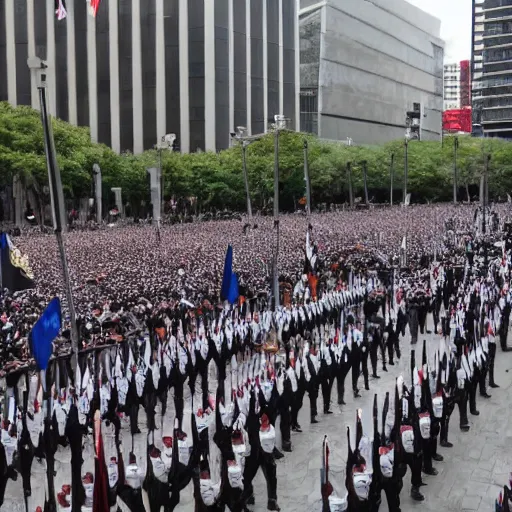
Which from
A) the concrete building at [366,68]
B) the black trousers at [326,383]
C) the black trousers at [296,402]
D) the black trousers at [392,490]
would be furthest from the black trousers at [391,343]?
the concrete building at [366,68]

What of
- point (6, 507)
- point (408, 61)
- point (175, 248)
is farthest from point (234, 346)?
point (408, 61)

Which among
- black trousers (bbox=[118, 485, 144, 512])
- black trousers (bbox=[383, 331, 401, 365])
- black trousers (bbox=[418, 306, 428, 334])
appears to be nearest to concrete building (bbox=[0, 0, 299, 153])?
black trousers (bbox=[418, 306, 428, 334])

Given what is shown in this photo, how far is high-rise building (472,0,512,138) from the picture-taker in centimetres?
9169

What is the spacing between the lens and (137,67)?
53562mm

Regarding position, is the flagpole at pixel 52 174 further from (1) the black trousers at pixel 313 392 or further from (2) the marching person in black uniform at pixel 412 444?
(2) the marching person in black uniform at pixel 412 444

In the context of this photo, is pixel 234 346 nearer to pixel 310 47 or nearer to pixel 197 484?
pixel 197 484

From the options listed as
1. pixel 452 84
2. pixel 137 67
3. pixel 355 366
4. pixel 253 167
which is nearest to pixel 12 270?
pixel 355 366

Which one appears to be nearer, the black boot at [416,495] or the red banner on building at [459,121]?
the black boot at [416,495]

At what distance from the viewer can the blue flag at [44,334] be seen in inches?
360

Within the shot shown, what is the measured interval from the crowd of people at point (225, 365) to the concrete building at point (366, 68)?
48335 mm

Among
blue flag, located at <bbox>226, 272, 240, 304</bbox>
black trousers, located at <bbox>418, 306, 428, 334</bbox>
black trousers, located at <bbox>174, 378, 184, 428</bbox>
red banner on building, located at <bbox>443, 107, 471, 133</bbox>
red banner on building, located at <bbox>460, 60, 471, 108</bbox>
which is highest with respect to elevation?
red banner on building, located at <bbox>460, 60, 471, 108</bbox>

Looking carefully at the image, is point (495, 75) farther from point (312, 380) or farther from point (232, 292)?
point (312, 380)

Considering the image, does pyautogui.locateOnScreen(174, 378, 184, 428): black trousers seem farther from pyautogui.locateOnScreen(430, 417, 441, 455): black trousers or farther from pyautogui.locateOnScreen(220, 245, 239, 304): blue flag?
pyautogui.locateOnScreen(220, 245, 239, 304): blue flag

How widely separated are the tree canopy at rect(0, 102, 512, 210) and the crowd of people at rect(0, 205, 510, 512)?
12473 millimetres
